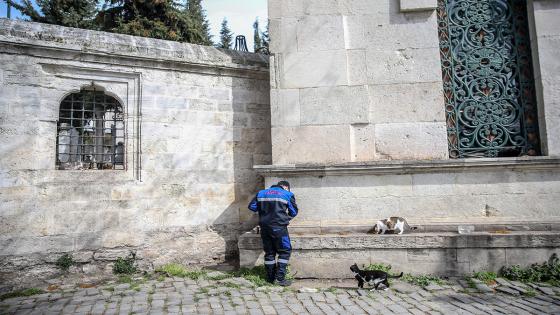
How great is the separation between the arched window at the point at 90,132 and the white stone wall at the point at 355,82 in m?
2.55

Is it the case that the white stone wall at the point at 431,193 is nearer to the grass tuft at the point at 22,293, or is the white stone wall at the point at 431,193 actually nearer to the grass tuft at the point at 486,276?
the grass tuft at the point at 486,276

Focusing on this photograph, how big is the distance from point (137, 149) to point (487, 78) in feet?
18.6

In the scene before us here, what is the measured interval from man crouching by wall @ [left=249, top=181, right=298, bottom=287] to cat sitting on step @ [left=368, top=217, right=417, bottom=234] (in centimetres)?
119

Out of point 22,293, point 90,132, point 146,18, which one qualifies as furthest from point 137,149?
point 146,18

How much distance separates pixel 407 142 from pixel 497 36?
2.40 meters

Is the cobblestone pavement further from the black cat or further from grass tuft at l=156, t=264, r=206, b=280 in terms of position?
grass tuft at l=156, t=264, r=206, b=280

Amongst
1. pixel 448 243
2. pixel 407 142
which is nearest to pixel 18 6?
pixel 407 142

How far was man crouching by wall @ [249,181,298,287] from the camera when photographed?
513cm

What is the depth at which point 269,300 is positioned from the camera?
4.47 m

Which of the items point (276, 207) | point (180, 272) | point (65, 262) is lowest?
point (180, 272)

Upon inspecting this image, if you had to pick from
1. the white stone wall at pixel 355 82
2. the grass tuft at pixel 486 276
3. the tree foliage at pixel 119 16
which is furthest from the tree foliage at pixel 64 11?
the grass tuft at pixel 486 276

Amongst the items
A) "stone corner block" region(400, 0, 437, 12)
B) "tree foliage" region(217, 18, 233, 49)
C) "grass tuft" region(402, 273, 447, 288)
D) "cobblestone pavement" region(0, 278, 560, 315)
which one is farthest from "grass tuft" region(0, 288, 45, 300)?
"tree foliage" region(217, 18, 233, 49)

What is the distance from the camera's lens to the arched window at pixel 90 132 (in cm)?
591

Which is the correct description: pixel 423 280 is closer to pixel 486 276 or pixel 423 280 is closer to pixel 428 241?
pixel 428 241
